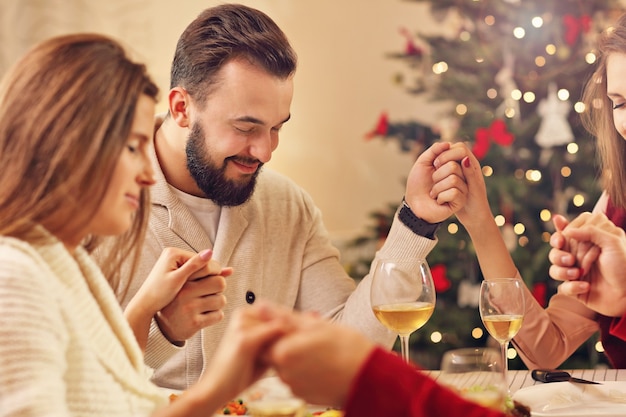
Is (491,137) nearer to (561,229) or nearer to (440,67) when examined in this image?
(440,67)

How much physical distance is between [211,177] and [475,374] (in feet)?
4.37

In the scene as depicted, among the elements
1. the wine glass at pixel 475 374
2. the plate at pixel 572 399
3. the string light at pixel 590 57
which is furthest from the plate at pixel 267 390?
the string light at pixel 590 57

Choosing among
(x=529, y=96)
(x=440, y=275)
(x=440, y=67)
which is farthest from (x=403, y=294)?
(x=440, y=67)

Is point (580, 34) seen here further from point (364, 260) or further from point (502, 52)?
point (364, 260)

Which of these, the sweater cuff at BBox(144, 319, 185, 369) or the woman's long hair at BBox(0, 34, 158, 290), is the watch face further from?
the woman's long hair at BBox(0, 34, 158, 290)

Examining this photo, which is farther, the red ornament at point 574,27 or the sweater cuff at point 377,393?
the red ornament at point 574,27

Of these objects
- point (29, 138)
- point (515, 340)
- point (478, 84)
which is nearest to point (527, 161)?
point (478, 84)

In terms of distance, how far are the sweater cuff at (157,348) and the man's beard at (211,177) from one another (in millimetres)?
511

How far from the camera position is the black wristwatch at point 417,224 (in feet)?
6.58

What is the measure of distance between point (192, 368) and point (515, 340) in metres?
0.85

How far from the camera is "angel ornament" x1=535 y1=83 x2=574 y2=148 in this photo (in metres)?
3.98

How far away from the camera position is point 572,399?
1.42 meters

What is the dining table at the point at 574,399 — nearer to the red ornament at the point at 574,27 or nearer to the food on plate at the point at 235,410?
the food on plate at the point at 235,410

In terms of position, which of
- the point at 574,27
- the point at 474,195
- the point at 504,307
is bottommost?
the point at 504,307
